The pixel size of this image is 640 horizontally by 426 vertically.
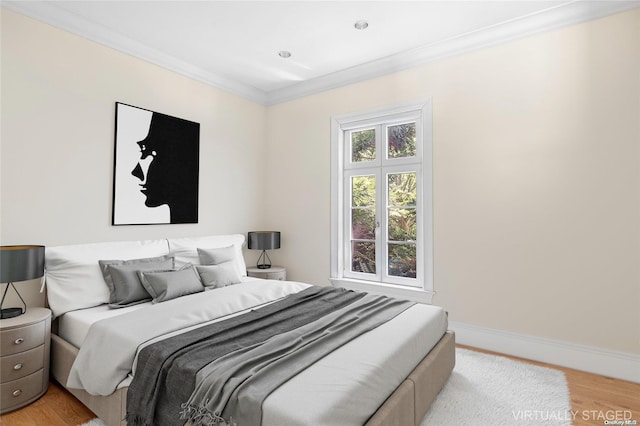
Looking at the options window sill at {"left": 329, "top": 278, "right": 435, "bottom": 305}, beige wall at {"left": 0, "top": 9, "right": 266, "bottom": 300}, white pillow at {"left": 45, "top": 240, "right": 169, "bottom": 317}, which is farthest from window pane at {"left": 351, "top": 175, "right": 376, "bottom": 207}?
white pillow at {"left": 45, "top": 240, "right": 169, "bottom": 317}

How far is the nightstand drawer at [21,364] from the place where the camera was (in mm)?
2082

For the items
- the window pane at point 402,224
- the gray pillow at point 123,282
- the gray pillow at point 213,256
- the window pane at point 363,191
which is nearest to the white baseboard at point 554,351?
the window pane at point 402,224

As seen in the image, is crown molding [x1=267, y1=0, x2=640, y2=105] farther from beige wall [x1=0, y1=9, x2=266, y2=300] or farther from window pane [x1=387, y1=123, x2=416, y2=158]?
beige wall [x1=0, y1=9, x2=266, y2=300]

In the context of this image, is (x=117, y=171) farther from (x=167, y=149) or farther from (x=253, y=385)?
(x=253, y=385)

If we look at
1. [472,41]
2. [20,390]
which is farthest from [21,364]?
[472,41]

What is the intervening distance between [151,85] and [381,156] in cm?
255

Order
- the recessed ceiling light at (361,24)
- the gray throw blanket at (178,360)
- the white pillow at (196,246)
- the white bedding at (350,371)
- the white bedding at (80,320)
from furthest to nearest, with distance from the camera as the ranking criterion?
the white pillow at (196,246)
the recessed ceiling light at (361,24)
the white bedding at (80,320)
the gray throw blanket at (178,360)
the white bedding at (350,371)

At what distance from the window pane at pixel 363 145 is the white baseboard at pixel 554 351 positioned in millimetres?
2031

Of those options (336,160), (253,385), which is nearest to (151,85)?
(336,160)

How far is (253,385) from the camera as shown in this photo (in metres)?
1.42

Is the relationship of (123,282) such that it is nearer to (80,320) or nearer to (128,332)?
(80,320)

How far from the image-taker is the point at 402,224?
146 inches

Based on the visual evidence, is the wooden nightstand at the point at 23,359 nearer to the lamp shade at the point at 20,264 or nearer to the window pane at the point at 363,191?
the lamp shade at the point at 20,264

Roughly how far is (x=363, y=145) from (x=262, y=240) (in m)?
1.69
